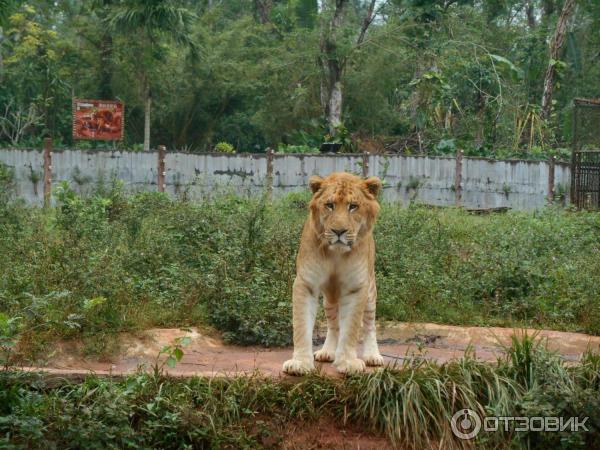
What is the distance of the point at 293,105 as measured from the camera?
95.2 ft

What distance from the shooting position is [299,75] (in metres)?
28.4

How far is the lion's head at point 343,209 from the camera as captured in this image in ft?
19.0

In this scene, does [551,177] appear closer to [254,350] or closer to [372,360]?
[254,350]

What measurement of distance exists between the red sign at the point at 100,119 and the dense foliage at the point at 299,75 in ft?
11.4

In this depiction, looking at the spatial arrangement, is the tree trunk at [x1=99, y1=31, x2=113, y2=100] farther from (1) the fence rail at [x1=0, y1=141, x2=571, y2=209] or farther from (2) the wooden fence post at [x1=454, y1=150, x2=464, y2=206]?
(2) the wooden fence post at [x1=454, y1=150, x2=464, y2=206]

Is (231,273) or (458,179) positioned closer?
(231,273)

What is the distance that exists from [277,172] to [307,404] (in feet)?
43.7

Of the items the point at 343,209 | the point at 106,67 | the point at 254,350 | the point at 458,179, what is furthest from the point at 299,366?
the point at 106,67

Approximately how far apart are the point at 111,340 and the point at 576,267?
18.2ft

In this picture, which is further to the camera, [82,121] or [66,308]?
[82,121]

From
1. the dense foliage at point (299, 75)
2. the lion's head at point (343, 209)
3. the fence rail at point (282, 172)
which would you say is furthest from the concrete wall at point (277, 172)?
the lion's head at point (343, 209)

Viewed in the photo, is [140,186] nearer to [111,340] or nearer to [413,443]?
[111,340]

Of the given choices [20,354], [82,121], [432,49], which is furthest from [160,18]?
[20,354]

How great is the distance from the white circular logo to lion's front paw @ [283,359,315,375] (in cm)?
108
